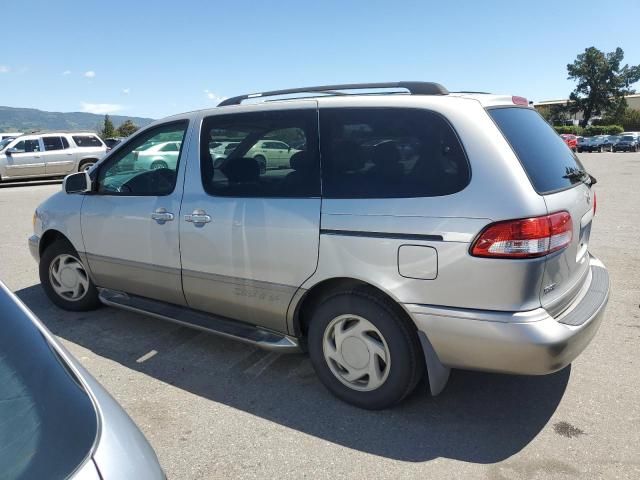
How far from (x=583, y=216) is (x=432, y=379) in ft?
4.49

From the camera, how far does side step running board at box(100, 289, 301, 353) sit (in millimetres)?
3353

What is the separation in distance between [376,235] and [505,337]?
2.78 feet

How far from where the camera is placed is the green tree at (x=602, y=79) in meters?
76.1

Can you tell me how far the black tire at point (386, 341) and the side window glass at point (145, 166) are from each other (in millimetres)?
1586

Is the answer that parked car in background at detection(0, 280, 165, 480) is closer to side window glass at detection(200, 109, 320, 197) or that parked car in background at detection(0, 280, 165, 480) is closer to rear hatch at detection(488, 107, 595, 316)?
side window glass at detection(200, 109, 320, 197)

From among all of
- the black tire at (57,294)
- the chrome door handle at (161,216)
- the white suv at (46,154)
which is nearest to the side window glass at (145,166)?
the chrome door handle at (161,216)

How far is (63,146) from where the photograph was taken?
18.7 meters

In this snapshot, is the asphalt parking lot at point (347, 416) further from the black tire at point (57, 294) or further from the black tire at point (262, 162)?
the black tire at point (262, 162)

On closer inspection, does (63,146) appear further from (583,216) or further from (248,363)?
(583,216)

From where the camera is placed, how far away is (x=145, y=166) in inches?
163

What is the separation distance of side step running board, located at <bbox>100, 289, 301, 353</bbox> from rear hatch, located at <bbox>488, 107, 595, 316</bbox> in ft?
5.28

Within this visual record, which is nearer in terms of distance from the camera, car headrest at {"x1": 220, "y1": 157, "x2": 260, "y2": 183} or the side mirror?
car headrest at {"x1": 220, "y1": 157, "x2": 260, "y2": 183}

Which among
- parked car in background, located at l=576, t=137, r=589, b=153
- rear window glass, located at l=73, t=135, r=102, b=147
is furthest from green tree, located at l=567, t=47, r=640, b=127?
rear window glass, located at l=73, t=135, r=102, b=147

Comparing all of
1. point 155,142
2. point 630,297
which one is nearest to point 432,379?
point 155,142
